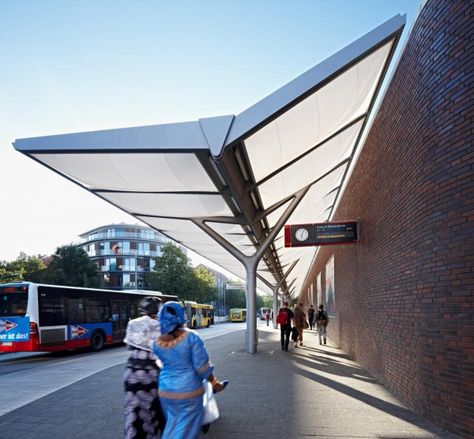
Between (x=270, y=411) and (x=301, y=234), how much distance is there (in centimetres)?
610

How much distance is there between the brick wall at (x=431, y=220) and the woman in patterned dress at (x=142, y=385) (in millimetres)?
3194

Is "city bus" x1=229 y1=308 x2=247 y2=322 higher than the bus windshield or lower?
lower

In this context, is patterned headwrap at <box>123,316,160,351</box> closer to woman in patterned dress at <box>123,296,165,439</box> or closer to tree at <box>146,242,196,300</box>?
woman in patterned dress at <box>123,296,165,439</box>

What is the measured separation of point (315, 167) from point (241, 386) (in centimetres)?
617

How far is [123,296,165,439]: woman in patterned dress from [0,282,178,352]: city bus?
39.9ft

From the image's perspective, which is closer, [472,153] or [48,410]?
[472,153]

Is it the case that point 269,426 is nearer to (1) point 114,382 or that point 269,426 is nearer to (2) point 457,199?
(2) point 457,199

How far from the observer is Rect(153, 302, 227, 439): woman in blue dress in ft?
11.9

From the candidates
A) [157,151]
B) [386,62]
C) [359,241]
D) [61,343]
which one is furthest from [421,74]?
[61,343]

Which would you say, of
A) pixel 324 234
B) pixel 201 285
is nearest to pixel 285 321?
pixel 324 234

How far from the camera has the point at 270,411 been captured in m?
6.02

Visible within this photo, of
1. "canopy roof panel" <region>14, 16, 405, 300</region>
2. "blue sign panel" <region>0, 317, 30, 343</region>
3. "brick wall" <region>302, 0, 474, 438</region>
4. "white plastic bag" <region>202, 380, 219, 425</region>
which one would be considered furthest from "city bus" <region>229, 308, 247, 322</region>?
"white plastic bag" <region>202, 380, 219, 425</region>

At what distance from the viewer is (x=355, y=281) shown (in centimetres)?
1155

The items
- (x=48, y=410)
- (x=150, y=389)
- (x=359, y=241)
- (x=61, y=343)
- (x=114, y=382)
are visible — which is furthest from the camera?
(x=61, y=343)
